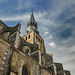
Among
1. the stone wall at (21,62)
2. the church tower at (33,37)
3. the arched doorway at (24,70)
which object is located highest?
the church tower at (33,37)

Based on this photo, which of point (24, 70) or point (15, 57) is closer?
point (15, 57)

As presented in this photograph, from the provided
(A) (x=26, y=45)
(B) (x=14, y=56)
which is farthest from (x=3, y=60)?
(A) (x=26, y=45)

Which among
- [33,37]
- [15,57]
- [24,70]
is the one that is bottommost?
[24,70]

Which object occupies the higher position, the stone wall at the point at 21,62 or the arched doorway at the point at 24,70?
the stone wall at the point at 21,62

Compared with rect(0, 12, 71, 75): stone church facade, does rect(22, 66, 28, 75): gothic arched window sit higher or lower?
lower

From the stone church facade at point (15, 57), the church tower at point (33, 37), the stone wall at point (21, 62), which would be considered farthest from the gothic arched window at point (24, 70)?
the church tower at point (33, 37)

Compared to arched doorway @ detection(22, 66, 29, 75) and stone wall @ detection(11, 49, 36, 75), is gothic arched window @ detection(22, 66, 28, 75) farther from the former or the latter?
stone wall @ detection(11, 49, 36, 75)

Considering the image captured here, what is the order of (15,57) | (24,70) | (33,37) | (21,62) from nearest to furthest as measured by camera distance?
(15,57) < (21,62) < (24,70) < (33,37)

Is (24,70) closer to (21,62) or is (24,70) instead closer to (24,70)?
(24,70)

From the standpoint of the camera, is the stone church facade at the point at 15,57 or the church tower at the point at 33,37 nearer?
the stone church facade at the point at 15,57

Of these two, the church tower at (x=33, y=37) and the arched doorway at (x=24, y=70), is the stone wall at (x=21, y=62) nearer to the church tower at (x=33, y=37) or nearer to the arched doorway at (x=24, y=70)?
the arched doorway at (x=24, y=70)

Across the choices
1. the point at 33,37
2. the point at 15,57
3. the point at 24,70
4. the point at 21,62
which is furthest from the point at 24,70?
the point at 33,37

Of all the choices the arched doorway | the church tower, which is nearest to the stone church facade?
the arched doorway

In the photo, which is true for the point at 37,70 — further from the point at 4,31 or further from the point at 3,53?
the point at 4,31
